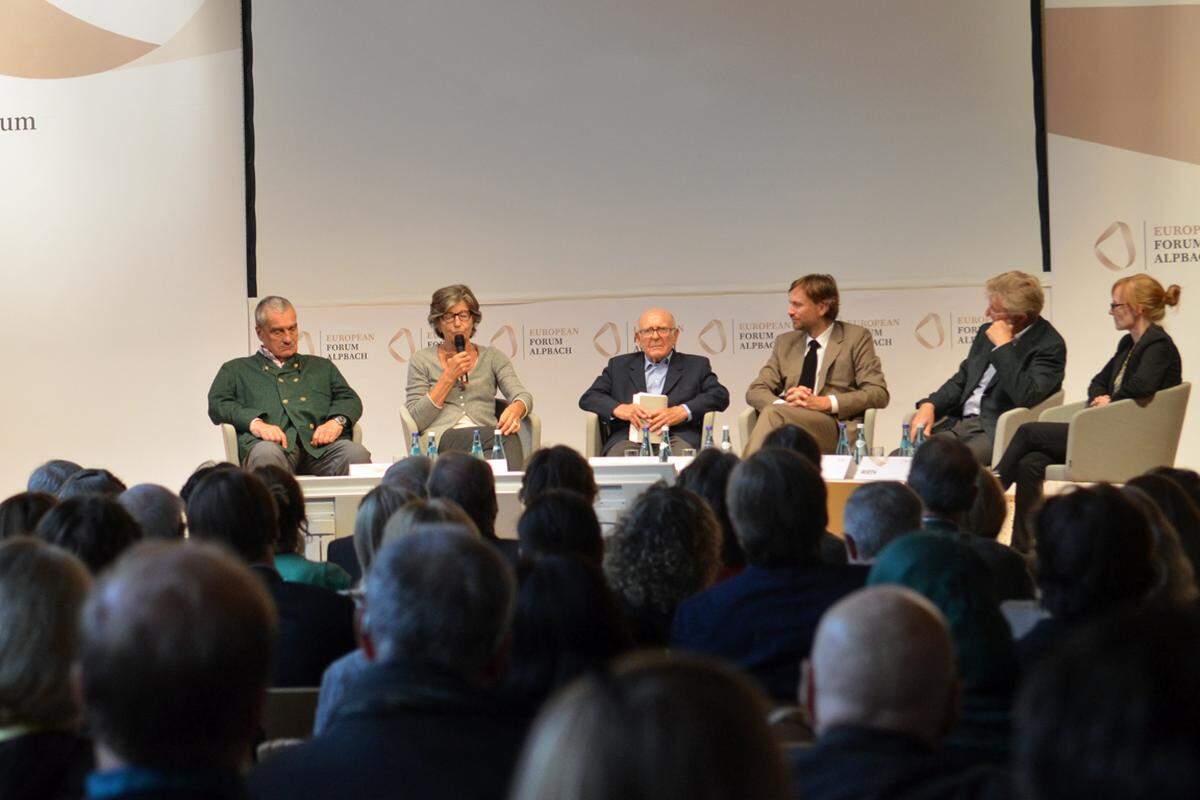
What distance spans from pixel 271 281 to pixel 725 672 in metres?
8.13

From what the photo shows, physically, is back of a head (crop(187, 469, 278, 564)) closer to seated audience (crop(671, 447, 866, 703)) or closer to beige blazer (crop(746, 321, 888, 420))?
seated audience (crop(671, 447, 866, 703))

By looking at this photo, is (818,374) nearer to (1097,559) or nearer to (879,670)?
(1097,559)

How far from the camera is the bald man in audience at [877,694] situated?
4.42 ft

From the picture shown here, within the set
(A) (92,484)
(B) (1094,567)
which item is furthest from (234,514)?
(B) (1094,567)

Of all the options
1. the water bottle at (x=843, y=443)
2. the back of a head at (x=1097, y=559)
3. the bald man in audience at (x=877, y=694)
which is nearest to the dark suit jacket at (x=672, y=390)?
the water bottle at (x=843, y=443)

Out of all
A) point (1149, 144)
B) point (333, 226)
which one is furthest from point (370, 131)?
point (1149, 144)

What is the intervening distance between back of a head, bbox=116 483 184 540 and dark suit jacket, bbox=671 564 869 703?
1.53m

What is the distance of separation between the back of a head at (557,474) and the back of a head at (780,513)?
3.51ft

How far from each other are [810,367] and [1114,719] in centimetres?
619

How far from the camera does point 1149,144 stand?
821 cm

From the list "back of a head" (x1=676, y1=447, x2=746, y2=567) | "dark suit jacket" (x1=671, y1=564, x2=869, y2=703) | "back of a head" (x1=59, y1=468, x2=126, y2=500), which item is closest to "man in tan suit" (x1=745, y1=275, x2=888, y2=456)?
"back of a head" (x1=676, y1=447, x2=746, y2=567)

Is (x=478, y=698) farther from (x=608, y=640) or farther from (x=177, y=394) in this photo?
(x=177, y=394)

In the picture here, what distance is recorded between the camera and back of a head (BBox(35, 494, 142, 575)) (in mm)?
2602

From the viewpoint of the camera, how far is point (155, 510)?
3514mm
